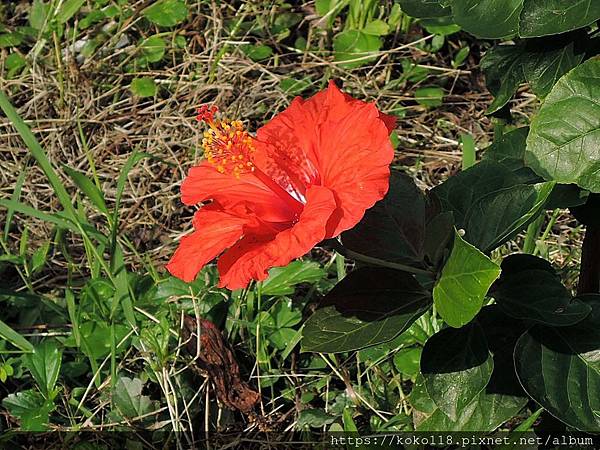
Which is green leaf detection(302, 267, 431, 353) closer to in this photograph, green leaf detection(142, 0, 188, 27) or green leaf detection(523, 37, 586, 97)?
green leaf detection(523, 37, 586, 97)

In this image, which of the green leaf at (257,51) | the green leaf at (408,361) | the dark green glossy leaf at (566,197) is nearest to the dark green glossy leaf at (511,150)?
the dark green glossy leaf at (566,197)

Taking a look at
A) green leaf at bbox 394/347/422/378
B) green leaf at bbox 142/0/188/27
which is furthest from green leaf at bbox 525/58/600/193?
green leaf at bbox 142/0/188/27

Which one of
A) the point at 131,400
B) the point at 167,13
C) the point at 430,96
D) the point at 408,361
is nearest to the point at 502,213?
the point at 408,361

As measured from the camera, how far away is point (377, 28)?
9.20 feet

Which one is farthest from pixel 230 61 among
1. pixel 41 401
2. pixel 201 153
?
pixel 41 401

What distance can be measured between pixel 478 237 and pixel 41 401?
1.14m

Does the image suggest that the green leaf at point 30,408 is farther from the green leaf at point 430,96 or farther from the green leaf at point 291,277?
the green leaf at point 430,96

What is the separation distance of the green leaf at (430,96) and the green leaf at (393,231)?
1.42 meters

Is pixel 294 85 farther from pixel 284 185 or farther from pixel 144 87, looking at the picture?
pixel 284 185

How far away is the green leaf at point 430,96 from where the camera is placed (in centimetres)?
265

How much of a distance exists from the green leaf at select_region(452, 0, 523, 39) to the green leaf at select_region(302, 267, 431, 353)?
384 millimetres

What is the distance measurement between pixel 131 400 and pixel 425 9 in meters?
1.06

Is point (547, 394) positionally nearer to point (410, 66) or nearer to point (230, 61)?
point (410, 66)

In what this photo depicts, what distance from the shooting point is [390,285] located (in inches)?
51.0
